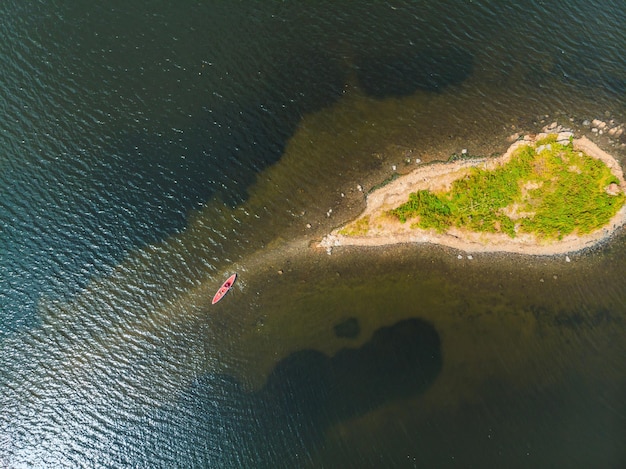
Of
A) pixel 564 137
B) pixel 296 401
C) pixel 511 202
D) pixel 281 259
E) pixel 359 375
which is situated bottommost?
pixel 359 375

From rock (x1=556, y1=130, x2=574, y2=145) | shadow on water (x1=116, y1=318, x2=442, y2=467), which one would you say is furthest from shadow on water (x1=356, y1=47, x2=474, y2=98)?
shadow on water (x1=116, y1=318, x2=442, y2=467)

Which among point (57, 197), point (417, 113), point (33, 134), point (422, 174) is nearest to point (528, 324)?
point (422, 174)

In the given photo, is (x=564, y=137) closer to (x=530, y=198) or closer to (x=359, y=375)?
(x=530, y=198)

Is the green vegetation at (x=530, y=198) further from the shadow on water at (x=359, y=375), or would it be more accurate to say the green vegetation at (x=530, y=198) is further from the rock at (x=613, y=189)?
the shadow on water at (x=359, y=375)

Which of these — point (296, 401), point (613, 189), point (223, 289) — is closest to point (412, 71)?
point (613, 189)

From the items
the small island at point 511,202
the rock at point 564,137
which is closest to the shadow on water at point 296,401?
the small island at point 511,202

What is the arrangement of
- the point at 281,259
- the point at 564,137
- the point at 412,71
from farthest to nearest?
the point at 412,71 < the point at 281,259 < the point at 564,137
